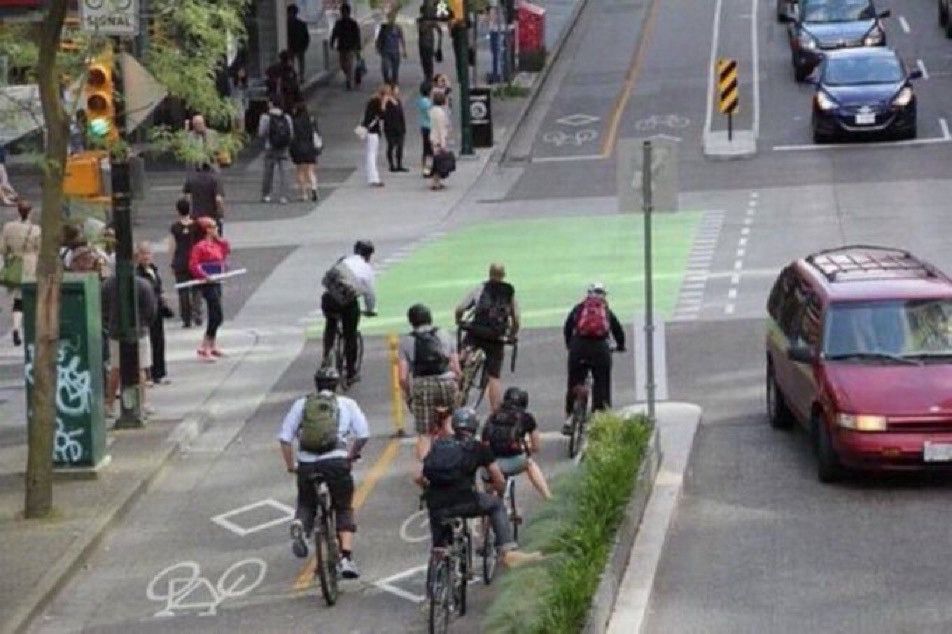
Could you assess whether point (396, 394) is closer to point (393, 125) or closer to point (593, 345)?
point (593, 345)

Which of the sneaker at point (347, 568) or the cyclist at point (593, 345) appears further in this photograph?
the cyclist at point (593, 345)

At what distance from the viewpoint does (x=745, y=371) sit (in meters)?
26.3

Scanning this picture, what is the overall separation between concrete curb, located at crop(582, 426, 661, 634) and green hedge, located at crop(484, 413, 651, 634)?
6 centimetres

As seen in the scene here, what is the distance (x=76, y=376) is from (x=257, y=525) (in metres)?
2.72

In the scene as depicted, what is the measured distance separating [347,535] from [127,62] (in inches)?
270

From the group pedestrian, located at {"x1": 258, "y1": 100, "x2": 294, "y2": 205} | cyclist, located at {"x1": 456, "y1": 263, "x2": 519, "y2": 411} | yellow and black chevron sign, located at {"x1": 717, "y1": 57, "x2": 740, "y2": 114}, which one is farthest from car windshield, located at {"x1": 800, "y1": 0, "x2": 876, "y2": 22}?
cyclist, located at {"x1": 456, "y1": 263, "x2": 519, "y2": 411}

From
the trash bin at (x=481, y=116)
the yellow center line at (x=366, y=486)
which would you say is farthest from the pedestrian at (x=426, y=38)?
the yellow center line at (x=366, y=486)

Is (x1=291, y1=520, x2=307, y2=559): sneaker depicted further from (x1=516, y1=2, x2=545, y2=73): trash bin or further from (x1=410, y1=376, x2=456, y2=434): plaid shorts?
(x1=516, y1=2, x2=545, y2=73): trash bin

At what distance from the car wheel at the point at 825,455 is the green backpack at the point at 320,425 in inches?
178

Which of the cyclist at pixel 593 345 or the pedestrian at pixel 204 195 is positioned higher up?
the pedestrian at pixel 204 195

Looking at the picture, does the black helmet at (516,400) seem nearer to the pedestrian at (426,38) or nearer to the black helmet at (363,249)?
the black helmet at (363,249)

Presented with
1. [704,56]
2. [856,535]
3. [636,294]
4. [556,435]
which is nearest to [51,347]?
[556,435]

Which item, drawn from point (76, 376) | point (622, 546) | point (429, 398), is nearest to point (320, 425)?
point (622, 546)

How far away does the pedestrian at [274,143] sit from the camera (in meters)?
40.8
